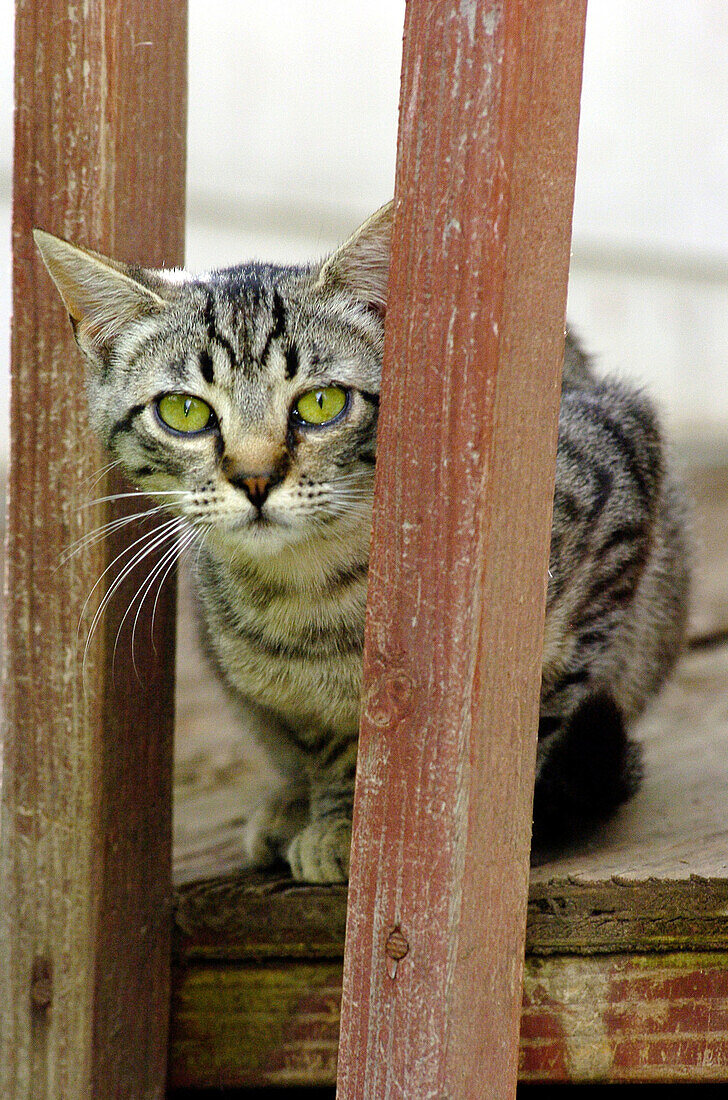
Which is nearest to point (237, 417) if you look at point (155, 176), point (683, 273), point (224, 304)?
point (224, 304)

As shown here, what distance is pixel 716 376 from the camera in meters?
7.70

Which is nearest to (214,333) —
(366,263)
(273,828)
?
(366,263)

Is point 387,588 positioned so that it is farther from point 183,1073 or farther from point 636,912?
point 183,1073

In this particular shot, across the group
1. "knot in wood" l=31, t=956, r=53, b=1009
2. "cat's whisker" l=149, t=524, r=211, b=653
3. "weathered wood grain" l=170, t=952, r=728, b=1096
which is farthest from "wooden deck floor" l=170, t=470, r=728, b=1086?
"cat's whisker" l=149, t=524, r=211, b=653

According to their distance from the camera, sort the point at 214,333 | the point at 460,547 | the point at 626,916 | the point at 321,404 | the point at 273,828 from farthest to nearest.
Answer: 1. the point at 273,828
2. the point at 214,333
3. the point at 321,404
4. the point at 626,916
5. the point at 460,547

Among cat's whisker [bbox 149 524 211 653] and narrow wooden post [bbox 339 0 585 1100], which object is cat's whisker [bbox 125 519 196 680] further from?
narrow wooden post [bbox 339 0 585 1100]

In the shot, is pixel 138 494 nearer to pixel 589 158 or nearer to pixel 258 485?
pixel 258 485

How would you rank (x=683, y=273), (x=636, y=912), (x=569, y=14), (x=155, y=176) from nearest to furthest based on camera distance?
1. (x=569, y=14)
2. (x=636, y=912)
3. (x=155, y=176)
4. (x=683, y=273)

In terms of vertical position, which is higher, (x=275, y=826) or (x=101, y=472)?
(x=101, y=472)

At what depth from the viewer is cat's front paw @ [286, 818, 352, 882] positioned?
1.80 metres

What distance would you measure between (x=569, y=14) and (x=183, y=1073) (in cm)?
157

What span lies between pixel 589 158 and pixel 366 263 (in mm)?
5896

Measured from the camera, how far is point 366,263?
5.44 feet

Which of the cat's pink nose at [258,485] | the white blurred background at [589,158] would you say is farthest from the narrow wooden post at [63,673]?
the white blurred background at [589,158]
